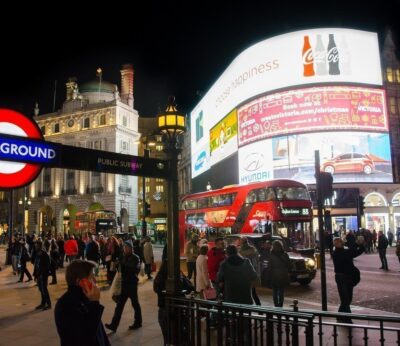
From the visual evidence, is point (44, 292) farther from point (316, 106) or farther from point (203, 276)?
point (316, 106)

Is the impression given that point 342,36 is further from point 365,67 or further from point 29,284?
point 29,284

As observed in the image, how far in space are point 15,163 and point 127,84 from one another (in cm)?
7243

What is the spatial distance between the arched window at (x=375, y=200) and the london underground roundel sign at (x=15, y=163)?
41.3 metres

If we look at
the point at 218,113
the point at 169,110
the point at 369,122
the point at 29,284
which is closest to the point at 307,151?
the point at 369,122

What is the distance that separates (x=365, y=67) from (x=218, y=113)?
54.0 feet

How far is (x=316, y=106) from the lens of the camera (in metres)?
37.3

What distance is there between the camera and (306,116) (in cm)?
3734

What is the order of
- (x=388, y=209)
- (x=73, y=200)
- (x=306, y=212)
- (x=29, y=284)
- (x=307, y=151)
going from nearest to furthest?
1. (x=29, y=284)
2. (x=306, y=212)
3. (x=307, y=151)
4. (x=388, y=209)
5. (x=73, y=200)

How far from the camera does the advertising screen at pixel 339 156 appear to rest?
120 feet

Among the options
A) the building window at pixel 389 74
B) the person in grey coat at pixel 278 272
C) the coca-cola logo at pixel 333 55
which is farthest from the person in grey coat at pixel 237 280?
the building window at pixel 389 74

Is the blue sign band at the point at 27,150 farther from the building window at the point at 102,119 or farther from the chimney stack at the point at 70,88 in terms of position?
the chimney stack at the point at 70,88

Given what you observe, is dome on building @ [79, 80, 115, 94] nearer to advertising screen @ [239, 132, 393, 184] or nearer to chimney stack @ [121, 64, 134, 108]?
chimney stack @ [121, 64, 134, 108]

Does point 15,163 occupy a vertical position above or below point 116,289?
above

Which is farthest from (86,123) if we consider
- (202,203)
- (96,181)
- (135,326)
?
(135,326)
